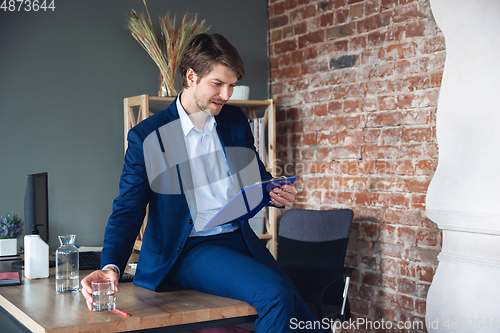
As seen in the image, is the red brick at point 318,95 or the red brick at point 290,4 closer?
the red brick at point 318,95

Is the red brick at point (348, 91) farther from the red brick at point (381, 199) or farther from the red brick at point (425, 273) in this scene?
the red brick at point (425, 273)

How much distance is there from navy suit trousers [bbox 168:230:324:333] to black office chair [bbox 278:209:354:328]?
93 centimetres

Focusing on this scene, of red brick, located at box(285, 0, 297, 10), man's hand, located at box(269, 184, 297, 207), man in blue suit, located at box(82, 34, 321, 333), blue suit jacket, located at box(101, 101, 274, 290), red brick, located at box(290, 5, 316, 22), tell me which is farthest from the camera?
red brick, located at box(285, 0, 297, 10)

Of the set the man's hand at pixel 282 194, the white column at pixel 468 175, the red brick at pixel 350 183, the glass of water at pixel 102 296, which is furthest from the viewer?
the red brick at pixel 350 183

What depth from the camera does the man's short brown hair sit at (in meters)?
1.87

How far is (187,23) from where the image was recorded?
361 cm

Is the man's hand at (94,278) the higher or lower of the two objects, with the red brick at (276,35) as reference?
lower

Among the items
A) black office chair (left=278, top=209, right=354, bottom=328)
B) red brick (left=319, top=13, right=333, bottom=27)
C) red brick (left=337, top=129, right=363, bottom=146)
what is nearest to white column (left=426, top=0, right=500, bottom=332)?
black office chair (left=278, top=209, right=354, bottom=328)

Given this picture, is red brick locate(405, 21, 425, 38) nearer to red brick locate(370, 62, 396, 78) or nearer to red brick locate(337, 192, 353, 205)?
red brick locate(370, 62, 396, 78)

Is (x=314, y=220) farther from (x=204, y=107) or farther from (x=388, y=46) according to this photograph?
(x=204, y=107)

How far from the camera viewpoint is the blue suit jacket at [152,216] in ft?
5.59

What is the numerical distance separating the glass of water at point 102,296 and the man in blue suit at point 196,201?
0.06 m

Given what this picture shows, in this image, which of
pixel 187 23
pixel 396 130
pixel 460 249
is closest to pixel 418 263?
pixel 460 249

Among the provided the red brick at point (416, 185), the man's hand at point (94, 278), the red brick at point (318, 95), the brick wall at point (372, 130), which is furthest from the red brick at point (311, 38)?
the man's hand at point (94, 278)
